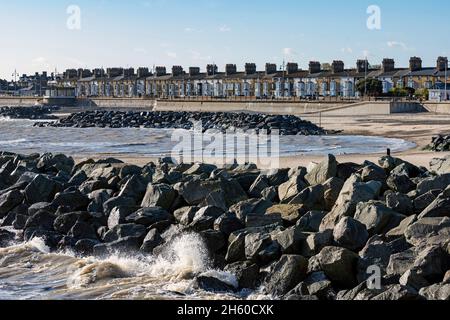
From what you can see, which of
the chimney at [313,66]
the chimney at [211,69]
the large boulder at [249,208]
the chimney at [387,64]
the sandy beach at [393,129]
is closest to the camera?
the large boulder at [249,208]

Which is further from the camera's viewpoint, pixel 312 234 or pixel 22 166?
pixel 22 166

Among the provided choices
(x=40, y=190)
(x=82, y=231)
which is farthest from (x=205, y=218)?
(x=40, y=190)

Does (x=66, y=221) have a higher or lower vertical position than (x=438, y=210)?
lower

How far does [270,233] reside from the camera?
11.0 metres

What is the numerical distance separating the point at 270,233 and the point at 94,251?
3209 mm

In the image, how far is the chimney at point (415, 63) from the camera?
87438 mm

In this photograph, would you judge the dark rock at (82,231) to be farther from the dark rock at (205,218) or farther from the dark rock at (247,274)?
the dark rock at (247,274)

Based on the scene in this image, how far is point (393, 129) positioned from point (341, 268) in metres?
34.1

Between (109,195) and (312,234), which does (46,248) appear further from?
(312,234)

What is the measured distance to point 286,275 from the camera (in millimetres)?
9742

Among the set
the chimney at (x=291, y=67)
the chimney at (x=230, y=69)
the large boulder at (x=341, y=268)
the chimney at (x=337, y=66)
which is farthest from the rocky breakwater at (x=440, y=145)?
the chimney at (x=230, y=69)

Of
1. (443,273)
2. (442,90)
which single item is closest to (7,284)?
(443,273)

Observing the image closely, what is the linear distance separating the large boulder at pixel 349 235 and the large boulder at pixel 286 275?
2.88ft

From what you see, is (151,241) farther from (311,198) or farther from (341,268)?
(341,268)
